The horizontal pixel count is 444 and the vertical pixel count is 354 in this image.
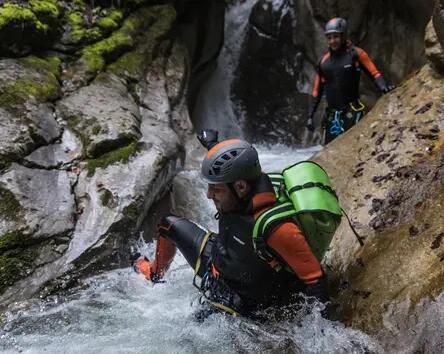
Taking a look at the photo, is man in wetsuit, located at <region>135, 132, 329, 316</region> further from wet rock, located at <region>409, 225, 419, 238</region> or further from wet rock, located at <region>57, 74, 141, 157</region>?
wet rock, located at <region>57, 74, 141, 157</region>

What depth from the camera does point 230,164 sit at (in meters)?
3.90

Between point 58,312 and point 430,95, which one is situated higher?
point 430,95

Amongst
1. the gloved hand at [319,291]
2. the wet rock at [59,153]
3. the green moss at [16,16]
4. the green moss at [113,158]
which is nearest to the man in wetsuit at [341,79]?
the green moss at [113,158]

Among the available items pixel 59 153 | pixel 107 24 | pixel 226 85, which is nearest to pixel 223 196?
pixel 59 153

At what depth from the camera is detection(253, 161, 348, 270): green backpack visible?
12.5 ft

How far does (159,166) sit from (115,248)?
1422 millimetres

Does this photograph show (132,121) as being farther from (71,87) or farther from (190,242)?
(190,242)

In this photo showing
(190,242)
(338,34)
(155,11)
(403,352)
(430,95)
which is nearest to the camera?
(403,352)

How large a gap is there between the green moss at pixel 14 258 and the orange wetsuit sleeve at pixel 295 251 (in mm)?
3003

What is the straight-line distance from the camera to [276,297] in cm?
441

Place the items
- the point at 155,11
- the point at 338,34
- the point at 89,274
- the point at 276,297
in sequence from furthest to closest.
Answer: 1. the point at 155,11
2. the point at 338,34
3. the point at 89,274
4. the point at 276,297

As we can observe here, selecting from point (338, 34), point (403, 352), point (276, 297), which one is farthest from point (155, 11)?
point (403, 352)

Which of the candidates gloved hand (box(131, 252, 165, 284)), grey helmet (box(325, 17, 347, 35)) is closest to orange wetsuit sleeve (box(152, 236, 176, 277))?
gloved hand (box(131, 252, 165, 284))

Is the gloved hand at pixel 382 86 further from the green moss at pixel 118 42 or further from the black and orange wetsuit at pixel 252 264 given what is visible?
the green moss at pixel 118 42
